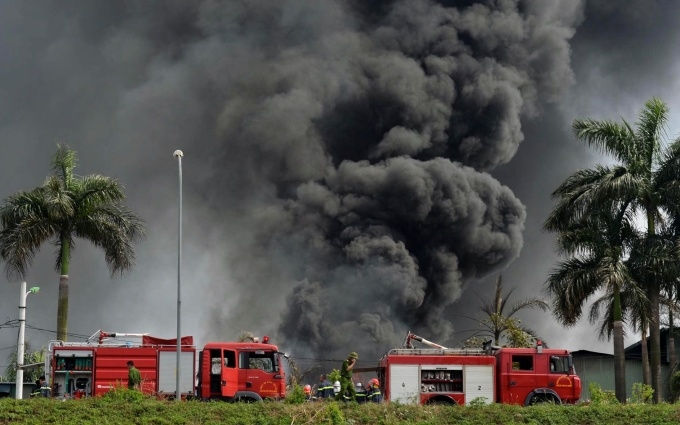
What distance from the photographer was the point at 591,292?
3347 centimetres

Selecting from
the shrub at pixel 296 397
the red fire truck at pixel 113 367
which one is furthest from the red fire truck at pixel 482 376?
the shrub at pixel 296 397

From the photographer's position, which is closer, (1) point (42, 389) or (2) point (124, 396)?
(2) point (124, 396)

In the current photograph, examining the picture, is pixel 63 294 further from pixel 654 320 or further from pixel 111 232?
pixel 654 320

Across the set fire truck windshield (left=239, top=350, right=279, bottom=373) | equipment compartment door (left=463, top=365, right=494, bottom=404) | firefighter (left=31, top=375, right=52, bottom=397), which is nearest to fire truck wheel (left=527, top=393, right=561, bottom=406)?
equipment compartment door (left=463, top=365, right=494, bottom=404)

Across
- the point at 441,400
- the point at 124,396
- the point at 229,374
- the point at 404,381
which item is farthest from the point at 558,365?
the point at 124,396

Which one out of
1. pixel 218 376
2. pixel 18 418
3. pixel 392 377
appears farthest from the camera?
pixel 392 377

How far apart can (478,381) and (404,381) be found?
2.39 m

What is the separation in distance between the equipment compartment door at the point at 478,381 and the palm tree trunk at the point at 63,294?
48.7ft

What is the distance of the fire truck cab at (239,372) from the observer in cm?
2777

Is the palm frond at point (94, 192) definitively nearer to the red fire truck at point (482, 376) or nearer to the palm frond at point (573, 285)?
the red fire truck at point (482, 376)

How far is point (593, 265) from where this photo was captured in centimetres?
3356

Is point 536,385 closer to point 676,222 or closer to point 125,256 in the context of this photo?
point 676,222

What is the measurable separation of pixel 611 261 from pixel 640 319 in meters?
2.89

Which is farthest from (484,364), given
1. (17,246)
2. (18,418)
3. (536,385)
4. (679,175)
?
(17,246)
